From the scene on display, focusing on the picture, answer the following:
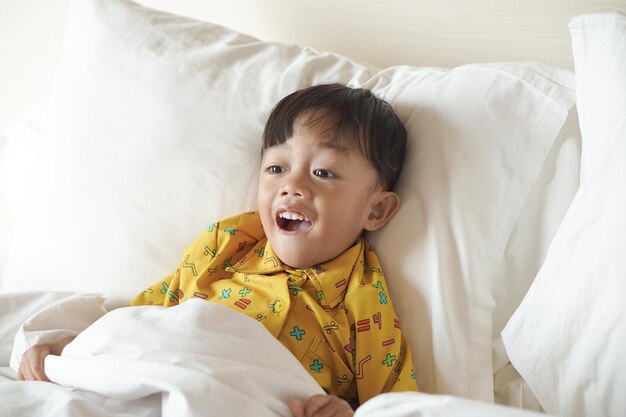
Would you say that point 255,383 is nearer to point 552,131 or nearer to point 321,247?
point 321,247

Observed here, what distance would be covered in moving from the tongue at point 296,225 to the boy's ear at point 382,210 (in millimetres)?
112

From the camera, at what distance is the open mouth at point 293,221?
1.31 metres

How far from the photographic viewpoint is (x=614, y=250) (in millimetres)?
1052

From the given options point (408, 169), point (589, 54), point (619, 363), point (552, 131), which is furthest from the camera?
point (408, 169)

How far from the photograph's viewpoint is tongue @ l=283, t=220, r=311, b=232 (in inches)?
52.3

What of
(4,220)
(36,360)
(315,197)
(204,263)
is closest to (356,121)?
(315,197)

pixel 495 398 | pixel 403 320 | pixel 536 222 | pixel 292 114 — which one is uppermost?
pixel 292 114

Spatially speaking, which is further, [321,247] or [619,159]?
[321,247]

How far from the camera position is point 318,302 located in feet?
4.25

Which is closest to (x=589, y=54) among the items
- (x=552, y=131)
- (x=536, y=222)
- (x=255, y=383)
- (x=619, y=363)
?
(x=552, y=131)

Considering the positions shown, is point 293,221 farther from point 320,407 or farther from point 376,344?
point 320,407

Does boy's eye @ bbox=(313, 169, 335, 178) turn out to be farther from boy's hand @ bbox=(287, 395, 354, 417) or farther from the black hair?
boy's hand @ bbox=(287, 395, 354, 417)

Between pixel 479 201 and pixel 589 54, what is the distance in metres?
0.30

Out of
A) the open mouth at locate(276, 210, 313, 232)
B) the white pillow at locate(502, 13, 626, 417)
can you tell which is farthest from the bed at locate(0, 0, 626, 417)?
the open mouth at locate(276, 210, 313, 232)
